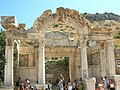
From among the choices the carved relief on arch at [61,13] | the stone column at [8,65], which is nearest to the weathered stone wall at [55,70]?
the carved relief on arch at [61,13]

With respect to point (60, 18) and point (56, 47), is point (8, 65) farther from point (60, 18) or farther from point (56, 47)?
point (56, 47)

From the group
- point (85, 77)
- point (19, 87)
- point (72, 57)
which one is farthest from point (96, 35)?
point (19, 87)

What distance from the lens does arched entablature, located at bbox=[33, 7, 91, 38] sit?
55.3 ft

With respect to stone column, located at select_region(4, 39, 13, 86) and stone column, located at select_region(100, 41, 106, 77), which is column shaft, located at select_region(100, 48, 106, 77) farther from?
stone column, located at select_region(4, 39, 13, 86)

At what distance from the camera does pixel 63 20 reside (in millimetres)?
17078

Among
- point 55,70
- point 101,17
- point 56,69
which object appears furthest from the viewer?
point 101,17

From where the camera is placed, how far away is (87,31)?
57.7ft

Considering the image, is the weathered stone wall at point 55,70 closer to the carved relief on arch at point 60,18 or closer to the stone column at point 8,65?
the carved relief on arch at point 60,18

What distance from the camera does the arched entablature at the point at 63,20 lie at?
1684cm

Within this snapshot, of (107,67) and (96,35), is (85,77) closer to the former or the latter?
(107,67)

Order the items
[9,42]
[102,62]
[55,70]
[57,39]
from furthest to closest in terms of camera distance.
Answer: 1. [55,70]
2. [57,39]
3. [102,62]
4. [9,42]

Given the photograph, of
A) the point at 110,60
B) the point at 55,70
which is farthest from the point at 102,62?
the point at 55,70

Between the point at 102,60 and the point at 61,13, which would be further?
the point at 102,60

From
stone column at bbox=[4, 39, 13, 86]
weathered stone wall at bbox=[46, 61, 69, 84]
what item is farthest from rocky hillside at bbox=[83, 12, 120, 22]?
stone column at bbox=[4, 39, 13, 86]
